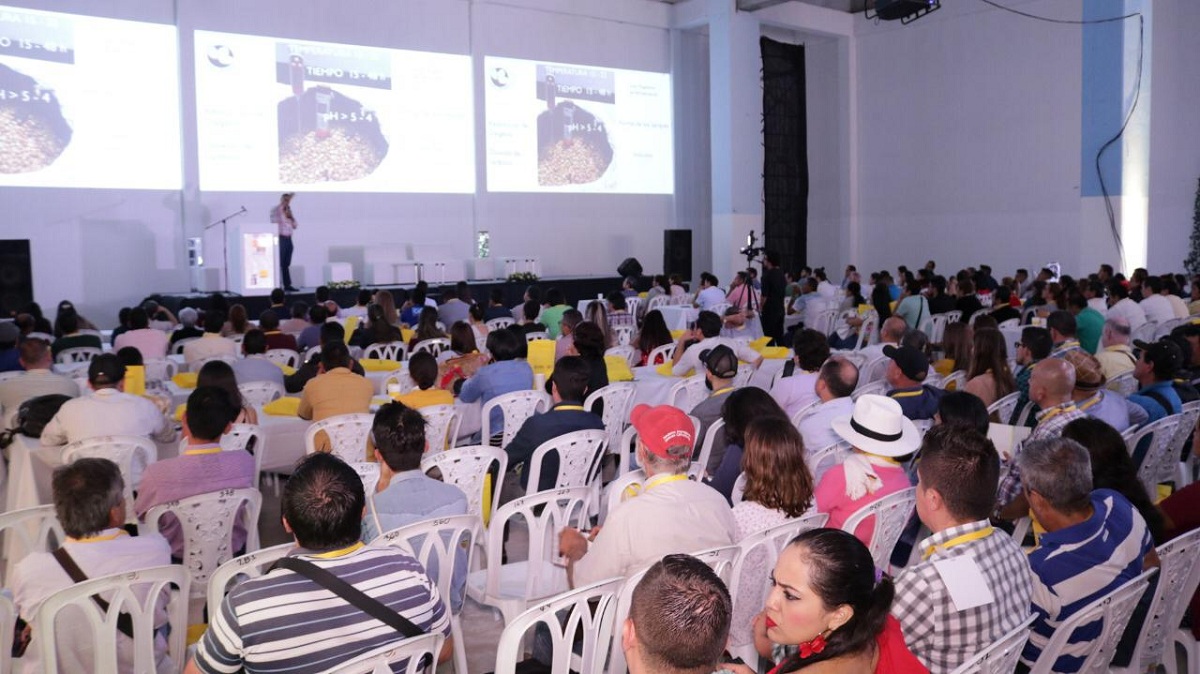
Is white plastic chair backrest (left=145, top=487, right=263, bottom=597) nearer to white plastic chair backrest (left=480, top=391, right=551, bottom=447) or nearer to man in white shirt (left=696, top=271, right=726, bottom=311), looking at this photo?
white plastic chair backrest (left=480, top=391, right=551, bottom=447)

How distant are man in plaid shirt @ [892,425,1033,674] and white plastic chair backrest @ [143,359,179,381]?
5.86 meters

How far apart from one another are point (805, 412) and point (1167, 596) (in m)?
2.16

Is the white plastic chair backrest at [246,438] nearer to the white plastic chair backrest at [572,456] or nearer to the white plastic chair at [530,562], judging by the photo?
the white plastic chair backrest at [572,456]

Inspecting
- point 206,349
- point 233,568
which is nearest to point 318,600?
point 233,568

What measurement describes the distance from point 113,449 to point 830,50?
18.0 metres

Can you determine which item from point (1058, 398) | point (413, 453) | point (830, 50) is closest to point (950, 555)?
point (413, 453)

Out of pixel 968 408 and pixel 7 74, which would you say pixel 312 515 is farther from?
pixel 7 74

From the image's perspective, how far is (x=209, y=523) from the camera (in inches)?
134

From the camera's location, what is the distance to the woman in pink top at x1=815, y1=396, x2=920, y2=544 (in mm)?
3293

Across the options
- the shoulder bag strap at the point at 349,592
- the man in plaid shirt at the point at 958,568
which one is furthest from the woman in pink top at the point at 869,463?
the shoulder bag strap at the point at 349,592

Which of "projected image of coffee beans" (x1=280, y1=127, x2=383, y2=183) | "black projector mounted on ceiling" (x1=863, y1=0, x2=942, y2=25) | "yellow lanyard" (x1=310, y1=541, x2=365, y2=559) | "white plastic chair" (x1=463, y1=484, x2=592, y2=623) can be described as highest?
"black projector mounted on ceiling" (x1=863, y1=0, x2=942, y2=25)

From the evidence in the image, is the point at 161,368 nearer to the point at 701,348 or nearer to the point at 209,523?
the point at 701,348

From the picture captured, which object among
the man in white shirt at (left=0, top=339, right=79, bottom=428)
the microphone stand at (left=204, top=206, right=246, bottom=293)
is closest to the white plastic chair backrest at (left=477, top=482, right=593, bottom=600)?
the man in white shirt at (left=0, top=339, right=79, bottom=428)

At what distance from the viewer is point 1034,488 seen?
2.84m
